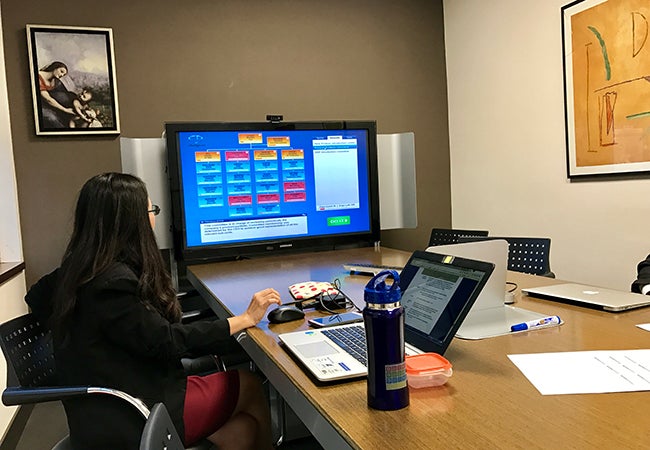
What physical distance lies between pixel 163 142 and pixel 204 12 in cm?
95

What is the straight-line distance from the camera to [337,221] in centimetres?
314

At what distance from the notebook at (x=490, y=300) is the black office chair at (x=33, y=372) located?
2.86 ft

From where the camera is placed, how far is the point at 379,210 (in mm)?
3271

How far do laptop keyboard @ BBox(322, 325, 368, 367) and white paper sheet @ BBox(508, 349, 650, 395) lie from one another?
0.31m

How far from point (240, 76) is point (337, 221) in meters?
1.12

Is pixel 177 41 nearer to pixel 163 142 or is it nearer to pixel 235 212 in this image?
pixel 163 142

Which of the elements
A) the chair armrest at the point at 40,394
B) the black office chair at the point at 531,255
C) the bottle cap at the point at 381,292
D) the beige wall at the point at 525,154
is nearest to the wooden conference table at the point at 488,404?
the bottle cap at the point at 381,292

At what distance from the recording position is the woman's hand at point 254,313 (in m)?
1.52

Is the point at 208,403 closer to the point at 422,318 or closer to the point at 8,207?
the point at 422,318

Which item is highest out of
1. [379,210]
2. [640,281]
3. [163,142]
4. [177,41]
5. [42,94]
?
[177,41]

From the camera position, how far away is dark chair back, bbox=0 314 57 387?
152cm

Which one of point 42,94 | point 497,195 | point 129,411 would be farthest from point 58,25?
point 497,195

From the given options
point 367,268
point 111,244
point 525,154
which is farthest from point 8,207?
point 525,154

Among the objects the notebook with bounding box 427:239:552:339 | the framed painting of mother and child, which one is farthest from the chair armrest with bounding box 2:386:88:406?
the framed painting of mother and child
